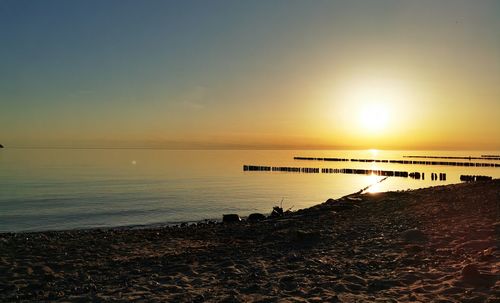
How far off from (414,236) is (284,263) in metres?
3.84

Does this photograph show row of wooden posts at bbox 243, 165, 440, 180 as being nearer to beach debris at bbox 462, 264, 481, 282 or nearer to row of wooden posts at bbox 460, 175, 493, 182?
row of wooden posts at bbox 460, 175, 493, 182

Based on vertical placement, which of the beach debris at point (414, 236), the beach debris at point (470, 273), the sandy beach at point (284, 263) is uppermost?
the beach debris at point (470, 273)

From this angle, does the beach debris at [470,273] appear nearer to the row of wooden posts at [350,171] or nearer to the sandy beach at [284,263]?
the sandy beach at [284,263]

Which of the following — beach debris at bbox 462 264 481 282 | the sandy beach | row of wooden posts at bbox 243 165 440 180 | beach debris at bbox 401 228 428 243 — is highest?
beach debris at bbox 462 264 481 282

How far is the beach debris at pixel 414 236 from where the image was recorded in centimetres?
1040

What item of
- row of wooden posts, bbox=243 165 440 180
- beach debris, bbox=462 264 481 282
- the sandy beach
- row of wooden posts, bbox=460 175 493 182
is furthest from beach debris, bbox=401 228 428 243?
row of wooden posts, bbox=243 165 440 180

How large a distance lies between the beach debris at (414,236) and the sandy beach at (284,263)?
0.03 metres

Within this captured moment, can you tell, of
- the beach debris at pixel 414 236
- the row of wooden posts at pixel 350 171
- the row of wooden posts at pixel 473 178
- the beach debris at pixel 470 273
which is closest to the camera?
the beach debris at pixel 470 273

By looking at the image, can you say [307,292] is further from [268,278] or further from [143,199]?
[143,199]

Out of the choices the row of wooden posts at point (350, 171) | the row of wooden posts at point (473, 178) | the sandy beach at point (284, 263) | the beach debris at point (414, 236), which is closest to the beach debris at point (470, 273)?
the sandy beach at point (284, 263)

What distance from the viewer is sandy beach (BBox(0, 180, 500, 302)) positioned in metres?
7.09

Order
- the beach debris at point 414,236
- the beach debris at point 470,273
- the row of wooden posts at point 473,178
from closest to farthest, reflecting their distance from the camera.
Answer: the beach debris at point 470,273
the beach debris at point 414,236
the row of wooden posts at point 473,178

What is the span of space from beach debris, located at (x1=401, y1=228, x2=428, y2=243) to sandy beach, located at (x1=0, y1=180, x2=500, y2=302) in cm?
3

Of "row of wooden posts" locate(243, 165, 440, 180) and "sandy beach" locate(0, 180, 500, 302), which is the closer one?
"sandy beach" locate(0, 180, 500, 302)
